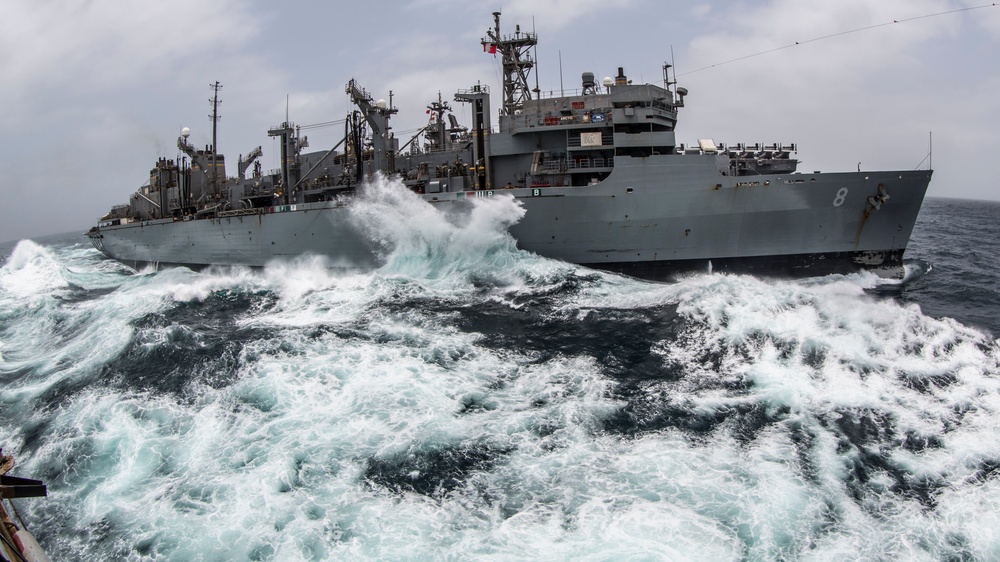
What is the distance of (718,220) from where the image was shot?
67.3 feet

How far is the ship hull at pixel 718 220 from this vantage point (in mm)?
20078

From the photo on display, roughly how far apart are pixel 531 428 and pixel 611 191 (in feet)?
40.7

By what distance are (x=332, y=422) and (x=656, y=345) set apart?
25.8ft

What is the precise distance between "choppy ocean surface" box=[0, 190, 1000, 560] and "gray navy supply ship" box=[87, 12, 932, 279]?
7.58ft

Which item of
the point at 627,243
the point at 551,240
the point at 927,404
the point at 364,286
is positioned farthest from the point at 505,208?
the point at 927,404

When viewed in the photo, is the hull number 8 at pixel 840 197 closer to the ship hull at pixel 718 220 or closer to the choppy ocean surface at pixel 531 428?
the ship hull at pixel 718 220

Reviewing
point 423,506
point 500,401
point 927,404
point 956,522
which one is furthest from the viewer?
point 500,401

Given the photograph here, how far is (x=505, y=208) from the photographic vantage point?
872 inches

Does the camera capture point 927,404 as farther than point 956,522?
Yes

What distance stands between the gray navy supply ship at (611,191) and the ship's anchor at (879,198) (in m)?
0.04

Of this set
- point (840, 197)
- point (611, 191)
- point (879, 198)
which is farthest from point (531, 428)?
point (879, 198)

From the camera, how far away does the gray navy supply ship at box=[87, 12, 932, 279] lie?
20297mm

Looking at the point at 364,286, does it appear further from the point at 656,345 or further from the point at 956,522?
the point at 956,522

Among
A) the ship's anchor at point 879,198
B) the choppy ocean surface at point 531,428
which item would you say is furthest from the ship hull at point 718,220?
the choppy ocean surface at point 531,428
